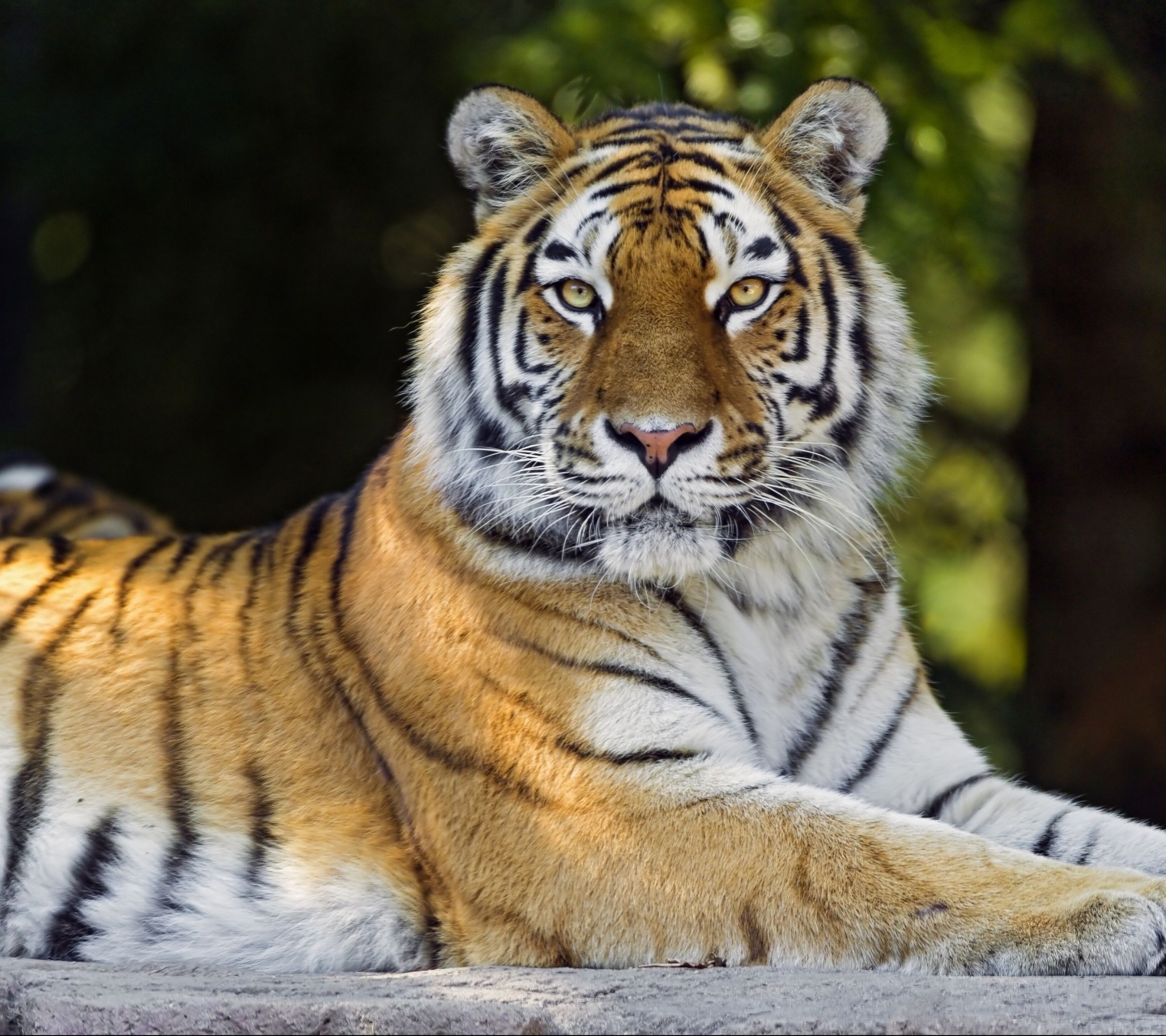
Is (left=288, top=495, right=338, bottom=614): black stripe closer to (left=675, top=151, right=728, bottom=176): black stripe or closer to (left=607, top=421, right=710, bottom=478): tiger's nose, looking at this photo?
(left=607, top=421, right=710, bottom=478): tiger's nose

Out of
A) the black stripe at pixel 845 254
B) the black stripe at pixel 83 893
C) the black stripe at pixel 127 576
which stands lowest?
the black stripe at pixel 83 893

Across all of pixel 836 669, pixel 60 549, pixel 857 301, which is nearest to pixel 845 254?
pixel 857 301

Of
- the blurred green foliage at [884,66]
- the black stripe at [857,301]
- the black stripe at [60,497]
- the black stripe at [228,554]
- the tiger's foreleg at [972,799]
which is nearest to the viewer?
the tiger's foreleg at [972,799]

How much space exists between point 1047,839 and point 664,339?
1292mm

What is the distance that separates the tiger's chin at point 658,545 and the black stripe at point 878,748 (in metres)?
0.64

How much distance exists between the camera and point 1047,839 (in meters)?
3.17

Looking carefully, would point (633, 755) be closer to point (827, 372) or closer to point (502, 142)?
point (827, 372)

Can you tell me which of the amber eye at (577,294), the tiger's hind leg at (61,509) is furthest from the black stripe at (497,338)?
the tiger's hind leg at (61,509)

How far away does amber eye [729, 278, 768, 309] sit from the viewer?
9.92 feet

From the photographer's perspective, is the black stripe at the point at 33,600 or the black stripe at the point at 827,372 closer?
the black stripe at the point at 827,372

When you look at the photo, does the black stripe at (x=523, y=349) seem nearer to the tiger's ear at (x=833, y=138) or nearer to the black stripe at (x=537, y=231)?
the black stripe at (x=537, y=231)

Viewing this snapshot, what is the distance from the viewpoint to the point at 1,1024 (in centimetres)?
220

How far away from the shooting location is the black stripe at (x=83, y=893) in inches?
122

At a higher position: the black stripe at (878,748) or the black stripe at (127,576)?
the black stripe at (127,576)
